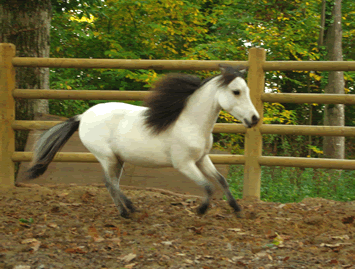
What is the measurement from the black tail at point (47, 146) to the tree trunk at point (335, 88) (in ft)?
18.5

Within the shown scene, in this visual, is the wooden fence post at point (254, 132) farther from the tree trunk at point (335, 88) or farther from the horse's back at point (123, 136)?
the tree trunk at point (335, 88)

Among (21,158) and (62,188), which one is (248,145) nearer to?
(62,188)

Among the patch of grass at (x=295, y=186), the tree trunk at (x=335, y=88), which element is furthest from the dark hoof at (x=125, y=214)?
the tree trunk at (x=335, y=88)

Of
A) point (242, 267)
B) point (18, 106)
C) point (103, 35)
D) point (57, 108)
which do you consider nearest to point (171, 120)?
point (242, 267)

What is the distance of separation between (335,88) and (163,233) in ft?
19.0

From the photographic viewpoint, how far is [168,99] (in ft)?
11.9

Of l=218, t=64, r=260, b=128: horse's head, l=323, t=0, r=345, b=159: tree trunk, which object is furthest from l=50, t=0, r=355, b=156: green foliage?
l=218, t=64, r=260, b=128: horse's head

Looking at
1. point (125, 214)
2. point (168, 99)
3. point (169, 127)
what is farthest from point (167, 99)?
point (125, 214)

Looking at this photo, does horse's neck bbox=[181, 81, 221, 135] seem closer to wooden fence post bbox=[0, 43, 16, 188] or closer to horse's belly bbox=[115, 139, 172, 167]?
horse's belly bbox=[115, 139, 172, 167]

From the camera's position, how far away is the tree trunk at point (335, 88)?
7910 millimetres

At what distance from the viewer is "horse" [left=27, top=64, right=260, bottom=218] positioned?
3.47 m

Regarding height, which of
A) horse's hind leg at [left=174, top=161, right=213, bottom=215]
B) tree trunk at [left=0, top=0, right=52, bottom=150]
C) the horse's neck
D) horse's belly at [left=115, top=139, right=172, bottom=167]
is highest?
tree trunk at [left=0, top=0, right=52, bottom=150]

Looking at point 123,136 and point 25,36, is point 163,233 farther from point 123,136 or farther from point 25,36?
point 25,36

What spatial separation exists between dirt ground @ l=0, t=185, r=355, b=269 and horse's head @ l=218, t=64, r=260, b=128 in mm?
967
